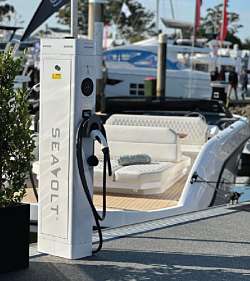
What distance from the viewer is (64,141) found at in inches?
185

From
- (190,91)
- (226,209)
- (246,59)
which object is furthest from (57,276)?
(246,59)

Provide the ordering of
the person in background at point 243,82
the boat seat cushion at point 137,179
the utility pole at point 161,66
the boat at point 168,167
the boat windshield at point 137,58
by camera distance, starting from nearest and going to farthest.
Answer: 1. the boat at point 168,167
2. the boat seat cushion at point 137,179
3. the utility pole at point 161,66
4. the boat windshield at point 137,58
5. the person in background at point 243,82

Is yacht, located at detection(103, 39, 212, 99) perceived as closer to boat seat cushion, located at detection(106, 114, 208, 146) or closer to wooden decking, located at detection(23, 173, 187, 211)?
boat seat cushion, located at detection(106, 114, 208, 146)

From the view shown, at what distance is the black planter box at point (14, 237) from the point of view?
4254mm

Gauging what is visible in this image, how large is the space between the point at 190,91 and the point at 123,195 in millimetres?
21337

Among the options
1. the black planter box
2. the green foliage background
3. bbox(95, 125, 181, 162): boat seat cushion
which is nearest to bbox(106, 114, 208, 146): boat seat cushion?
bbox(95, 125, 181, 162): boat seat cushion

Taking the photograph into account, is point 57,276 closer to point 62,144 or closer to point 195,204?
point 62,144

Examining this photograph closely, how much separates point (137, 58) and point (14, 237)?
98.7ft

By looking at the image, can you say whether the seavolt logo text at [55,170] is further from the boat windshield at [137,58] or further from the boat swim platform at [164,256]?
the boat windshield at [137,58]

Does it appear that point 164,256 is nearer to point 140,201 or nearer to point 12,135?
point 12,135

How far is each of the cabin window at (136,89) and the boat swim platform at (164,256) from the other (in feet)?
72.1

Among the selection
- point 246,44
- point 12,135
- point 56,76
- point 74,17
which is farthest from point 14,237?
point 246,44

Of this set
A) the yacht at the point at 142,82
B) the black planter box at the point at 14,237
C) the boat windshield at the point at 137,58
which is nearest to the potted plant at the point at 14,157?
the black planter box at the point at 14,237

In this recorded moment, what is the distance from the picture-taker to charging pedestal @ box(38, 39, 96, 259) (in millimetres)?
4641
